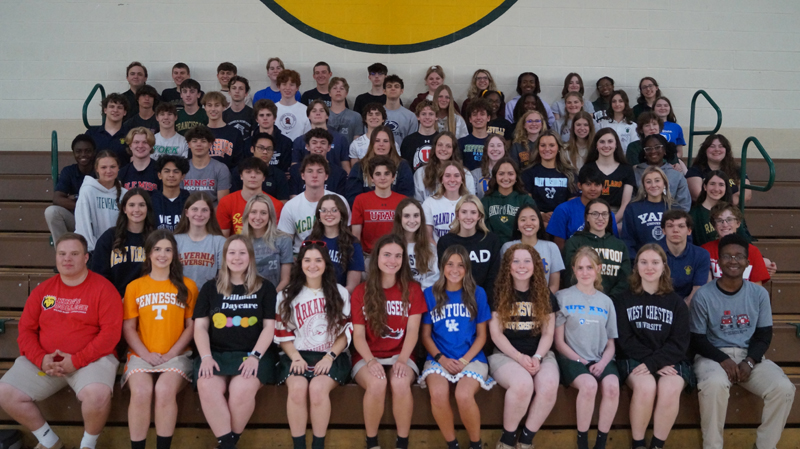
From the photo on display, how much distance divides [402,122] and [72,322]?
3852mm

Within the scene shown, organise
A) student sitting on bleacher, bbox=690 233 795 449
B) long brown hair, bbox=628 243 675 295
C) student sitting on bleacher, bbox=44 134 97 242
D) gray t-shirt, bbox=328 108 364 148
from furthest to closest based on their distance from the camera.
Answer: gray t-shirt, bbox=328 108 364 148
student sitting on bleacher, bbox=44 134 97 242
long brown hair, bbox=628 243 675 295
student sitting on bleacher, bbox=690 233 795 449

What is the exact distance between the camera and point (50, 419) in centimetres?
382

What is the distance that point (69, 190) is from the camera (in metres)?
5.08

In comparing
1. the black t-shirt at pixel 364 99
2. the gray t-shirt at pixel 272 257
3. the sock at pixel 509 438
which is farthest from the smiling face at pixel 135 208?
the black t-shirt at pixel 364 99

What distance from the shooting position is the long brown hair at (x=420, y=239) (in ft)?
13.9

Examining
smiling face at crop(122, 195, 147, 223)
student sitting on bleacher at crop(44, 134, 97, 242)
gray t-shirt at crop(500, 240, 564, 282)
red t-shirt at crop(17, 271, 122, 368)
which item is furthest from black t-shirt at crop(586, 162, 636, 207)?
student sitting on bleacher at crop(44, 134, 97, 242)

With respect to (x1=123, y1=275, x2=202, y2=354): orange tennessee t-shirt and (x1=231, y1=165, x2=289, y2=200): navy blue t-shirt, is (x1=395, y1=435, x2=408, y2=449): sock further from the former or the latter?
(x1=231, y1=165, x2=289, y2=200): navy blue t-shirt

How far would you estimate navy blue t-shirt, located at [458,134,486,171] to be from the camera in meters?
5.83

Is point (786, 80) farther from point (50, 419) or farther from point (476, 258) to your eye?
point (50, 419)

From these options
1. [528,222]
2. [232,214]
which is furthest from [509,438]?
[232,214]

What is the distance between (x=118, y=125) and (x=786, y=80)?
7.35 meters

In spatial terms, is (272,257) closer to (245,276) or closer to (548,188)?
(245,276)

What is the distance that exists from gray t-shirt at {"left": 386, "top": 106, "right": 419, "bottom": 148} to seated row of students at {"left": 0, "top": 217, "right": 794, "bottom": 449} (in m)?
2.83

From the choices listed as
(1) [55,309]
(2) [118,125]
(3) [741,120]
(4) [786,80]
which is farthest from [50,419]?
(4) [786,80]
